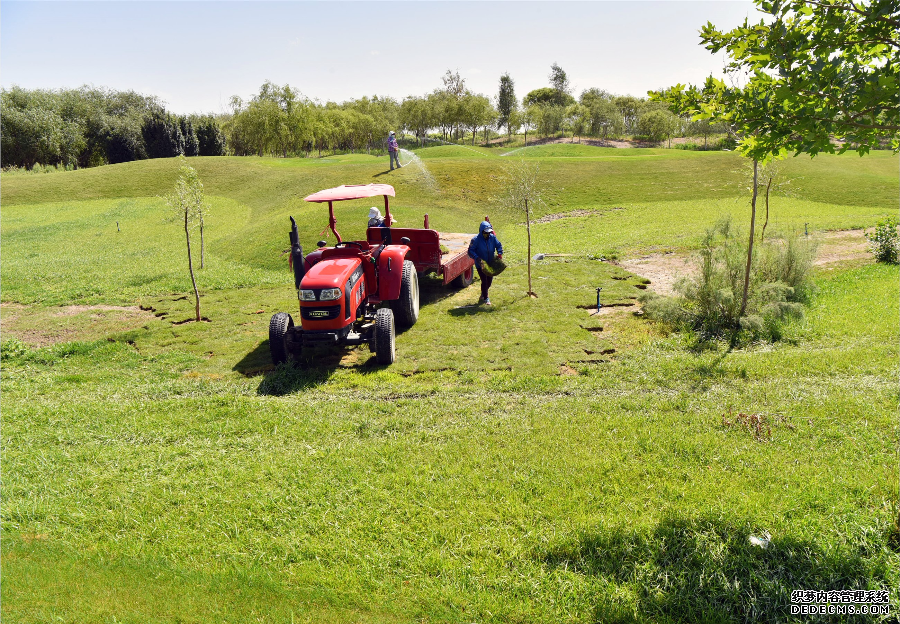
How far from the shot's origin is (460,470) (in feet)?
19.4

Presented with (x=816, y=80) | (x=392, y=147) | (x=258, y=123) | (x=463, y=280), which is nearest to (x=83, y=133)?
(x=258, y=123)

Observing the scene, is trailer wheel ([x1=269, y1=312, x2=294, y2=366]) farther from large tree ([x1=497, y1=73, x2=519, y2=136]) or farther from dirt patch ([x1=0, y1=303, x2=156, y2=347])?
large tree ([x1=497, y1=73, x2=519, y2=136])

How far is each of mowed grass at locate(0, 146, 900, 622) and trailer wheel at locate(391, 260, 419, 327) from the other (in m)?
0.63

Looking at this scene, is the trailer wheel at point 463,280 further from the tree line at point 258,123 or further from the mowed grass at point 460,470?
the tree line at point 258,123

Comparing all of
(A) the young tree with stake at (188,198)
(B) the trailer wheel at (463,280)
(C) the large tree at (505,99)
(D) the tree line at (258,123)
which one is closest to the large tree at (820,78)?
(B) the trailer wheel at (463,280)

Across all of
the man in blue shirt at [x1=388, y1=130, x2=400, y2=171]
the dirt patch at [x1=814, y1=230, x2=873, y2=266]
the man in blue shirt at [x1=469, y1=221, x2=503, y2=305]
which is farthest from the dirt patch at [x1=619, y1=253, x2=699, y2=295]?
the man in blue shirt at [x1=388, y1=130, x2=400, y2=171]

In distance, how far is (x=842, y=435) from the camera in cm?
612

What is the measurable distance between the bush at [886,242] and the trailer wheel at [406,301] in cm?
1384

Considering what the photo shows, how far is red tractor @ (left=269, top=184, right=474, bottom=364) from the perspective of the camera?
8852mm

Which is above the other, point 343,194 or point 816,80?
point 816,80

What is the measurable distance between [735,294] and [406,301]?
672 cm

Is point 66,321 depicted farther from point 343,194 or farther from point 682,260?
point 682,260

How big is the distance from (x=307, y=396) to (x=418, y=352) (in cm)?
254

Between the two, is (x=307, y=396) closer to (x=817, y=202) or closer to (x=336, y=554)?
(x=336, y=554)
